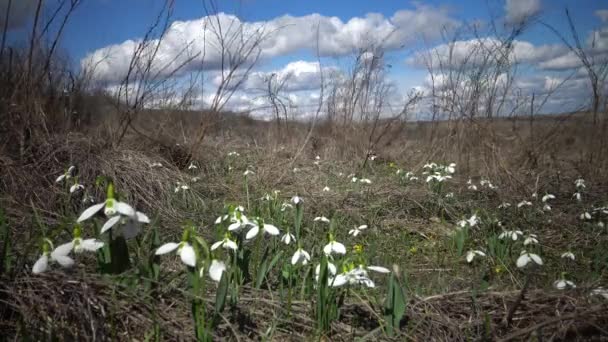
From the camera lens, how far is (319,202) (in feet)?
12.9

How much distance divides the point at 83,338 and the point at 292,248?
148cm

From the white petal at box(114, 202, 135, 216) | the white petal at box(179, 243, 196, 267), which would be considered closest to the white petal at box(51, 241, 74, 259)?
the white petal at box(114, 202, 135, 216)

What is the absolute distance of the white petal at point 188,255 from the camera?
1.22 metres

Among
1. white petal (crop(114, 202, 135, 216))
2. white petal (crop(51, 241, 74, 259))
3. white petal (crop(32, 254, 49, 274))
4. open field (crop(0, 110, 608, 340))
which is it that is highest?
white petal (crop(114, 202, 135, 216))

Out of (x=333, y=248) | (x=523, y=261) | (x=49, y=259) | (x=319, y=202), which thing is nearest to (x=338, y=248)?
(x=333, y=248)

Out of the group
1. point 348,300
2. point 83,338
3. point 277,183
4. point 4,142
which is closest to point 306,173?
point 277,183

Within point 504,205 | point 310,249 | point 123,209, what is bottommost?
point 310,249

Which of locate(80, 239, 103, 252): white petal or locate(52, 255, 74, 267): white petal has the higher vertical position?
locate(80, 239, 103, 252): white petal

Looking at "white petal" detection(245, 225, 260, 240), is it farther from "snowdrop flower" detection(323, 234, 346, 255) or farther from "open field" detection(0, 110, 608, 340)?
"snowdrop flower" detection(323, 234, 346, 255)

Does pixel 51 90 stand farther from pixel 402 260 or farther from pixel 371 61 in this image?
pixel 371 61

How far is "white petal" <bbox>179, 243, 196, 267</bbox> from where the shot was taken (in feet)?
4.02

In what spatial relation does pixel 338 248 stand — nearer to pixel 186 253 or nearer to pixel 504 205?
pixel 186 253

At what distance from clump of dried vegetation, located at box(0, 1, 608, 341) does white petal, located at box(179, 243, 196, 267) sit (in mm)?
196

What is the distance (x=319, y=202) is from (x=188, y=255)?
9.04ft
